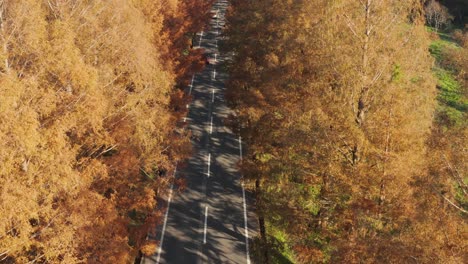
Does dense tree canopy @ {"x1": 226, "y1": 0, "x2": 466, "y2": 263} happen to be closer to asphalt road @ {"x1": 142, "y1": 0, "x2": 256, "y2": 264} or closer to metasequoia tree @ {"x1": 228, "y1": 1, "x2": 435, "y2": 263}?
metasequoia tree @ {"x1": 228, "y1": 1, "x2": 435, "y2": 263}

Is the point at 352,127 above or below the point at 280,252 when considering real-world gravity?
above

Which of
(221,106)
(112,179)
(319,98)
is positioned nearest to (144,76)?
(112,179)

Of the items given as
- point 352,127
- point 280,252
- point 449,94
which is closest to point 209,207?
point 280,252

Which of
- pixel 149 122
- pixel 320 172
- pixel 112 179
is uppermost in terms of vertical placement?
pixel 149 122

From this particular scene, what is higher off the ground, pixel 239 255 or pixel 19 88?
pixel 19 88

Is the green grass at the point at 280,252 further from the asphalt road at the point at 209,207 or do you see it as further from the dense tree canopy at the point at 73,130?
the dense tree canopy at the point at 73,130

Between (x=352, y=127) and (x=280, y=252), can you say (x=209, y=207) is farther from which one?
(x=352, y=127)

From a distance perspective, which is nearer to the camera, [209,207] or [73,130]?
[73,130]

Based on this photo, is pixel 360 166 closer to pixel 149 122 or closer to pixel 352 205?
pixel 352 205
